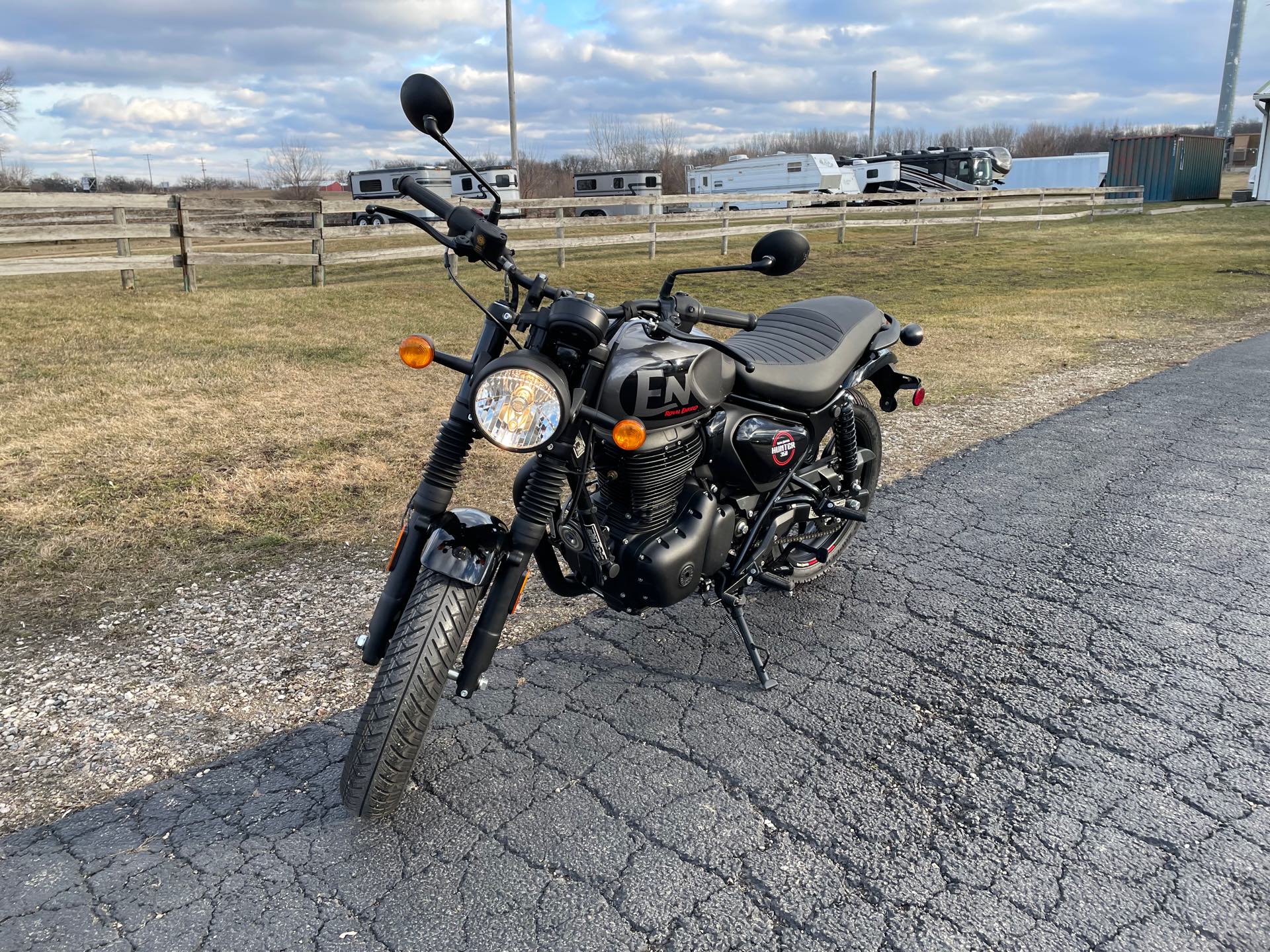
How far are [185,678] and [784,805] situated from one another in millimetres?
2095

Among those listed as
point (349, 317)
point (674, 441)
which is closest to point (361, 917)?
point (674, 441)

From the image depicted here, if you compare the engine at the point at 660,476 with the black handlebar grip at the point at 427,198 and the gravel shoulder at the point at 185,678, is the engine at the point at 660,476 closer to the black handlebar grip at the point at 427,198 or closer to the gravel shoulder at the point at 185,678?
the black handlebar grip at the point at 427,198

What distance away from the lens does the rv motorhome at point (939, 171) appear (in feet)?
110

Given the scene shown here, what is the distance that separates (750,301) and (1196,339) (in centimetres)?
554

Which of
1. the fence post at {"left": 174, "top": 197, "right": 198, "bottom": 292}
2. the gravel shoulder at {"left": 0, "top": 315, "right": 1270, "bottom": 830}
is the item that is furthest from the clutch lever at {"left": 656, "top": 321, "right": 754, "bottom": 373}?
the fence post at {"left": 174, "top": 197, "right": 198, "bottom": 292}

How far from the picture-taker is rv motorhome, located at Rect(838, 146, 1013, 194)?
3344 centimetres

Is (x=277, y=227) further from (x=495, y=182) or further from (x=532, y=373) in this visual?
(x=495, y=182)

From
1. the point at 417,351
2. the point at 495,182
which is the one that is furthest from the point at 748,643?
the point at 495,182

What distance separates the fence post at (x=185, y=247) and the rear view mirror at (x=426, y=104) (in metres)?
11.3

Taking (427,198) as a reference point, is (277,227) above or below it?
below

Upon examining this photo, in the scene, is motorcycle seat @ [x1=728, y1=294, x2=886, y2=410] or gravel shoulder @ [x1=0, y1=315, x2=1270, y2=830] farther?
motorcycle seat @ [x1=728, y1=294, x2=886, y2=410]

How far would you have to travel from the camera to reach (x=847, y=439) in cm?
380

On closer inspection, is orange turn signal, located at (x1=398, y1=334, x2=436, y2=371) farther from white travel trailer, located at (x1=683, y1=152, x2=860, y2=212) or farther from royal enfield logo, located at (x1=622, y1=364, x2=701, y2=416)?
white travel trailer, located at (x1=683, y1=152, x2=860, y2=212)

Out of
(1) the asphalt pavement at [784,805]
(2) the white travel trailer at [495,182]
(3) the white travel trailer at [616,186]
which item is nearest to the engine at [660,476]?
(1) the asphalt pavement at [784,805]
